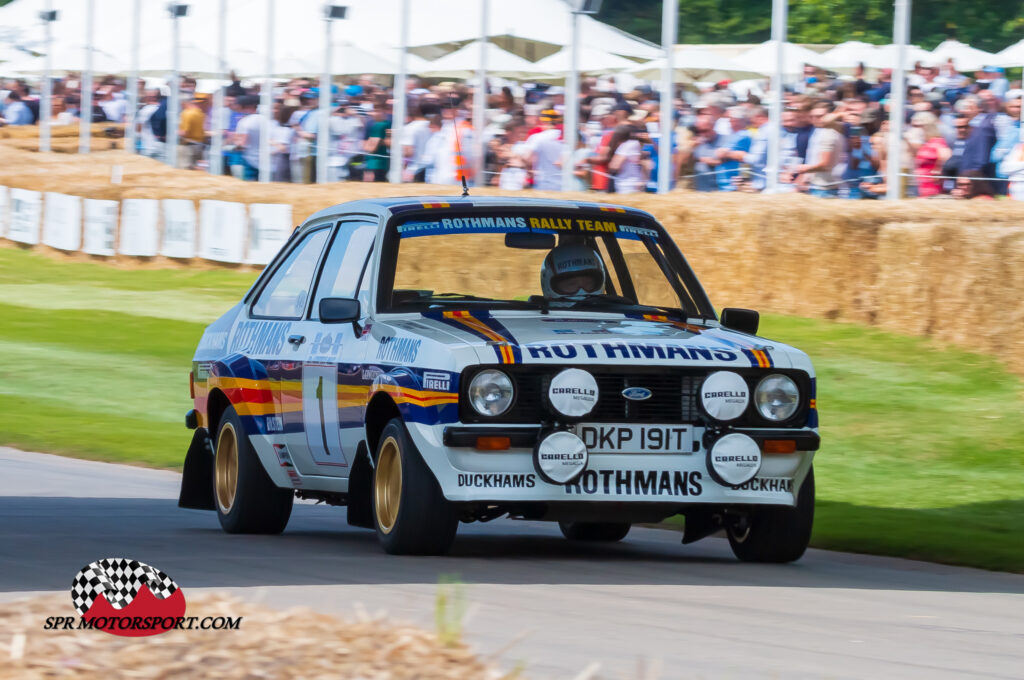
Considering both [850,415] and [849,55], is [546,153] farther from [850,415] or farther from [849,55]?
[849,55]

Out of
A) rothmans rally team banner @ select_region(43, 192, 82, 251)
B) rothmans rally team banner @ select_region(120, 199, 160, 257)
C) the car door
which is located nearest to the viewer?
the car door

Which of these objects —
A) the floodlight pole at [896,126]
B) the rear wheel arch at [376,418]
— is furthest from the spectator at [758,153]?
the rear wheel arch at [376,418]

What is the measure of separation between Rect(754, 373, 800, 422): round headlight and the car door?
1.69 metres

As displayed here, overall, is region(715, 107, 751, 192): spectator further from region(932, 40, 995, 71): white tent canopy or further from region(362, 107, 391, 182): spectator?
region(932, 40, 995, 71): white tent canopy

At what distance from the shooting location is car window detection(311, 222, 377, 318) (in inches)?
358

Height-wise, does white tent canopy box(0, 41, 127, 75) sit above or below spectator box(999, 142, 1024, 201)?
above

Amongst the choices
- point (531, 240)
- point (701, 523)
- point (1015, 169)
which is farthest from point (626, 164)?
point (701, 523)

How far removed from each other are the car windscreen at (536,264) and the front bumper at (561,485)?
98 centimetres

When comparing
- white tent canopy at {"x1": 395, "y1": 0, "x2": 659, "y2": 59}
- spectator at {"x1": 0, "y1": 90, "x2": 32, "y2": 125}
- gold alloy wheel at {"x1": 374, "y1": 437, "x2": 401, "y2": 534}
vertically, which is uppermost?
white tent canopy at {"x1": 395, "y1": 0, "x2": 659, "y2": 59}

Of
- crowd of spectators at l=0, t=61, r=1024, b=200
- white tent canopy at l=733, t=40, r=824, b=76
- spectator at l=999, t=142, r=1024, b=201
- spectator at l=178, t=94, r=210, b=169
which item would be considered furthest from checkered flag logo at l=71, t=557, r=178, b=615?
white tent canopy at l=733, t=40, r=824, b=76

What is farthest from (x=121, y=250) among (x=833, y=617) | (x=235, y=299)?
(x=833, y=617)

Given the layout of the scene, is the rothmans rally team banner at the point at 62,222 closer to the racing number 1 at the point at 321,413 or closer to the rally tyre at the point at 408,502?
the racing number 1 at the point at 321,413

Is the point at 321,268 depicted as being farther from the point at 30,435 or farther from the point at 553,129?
the point at 553,129

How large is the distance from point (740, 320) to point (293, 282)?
89.7 inches
